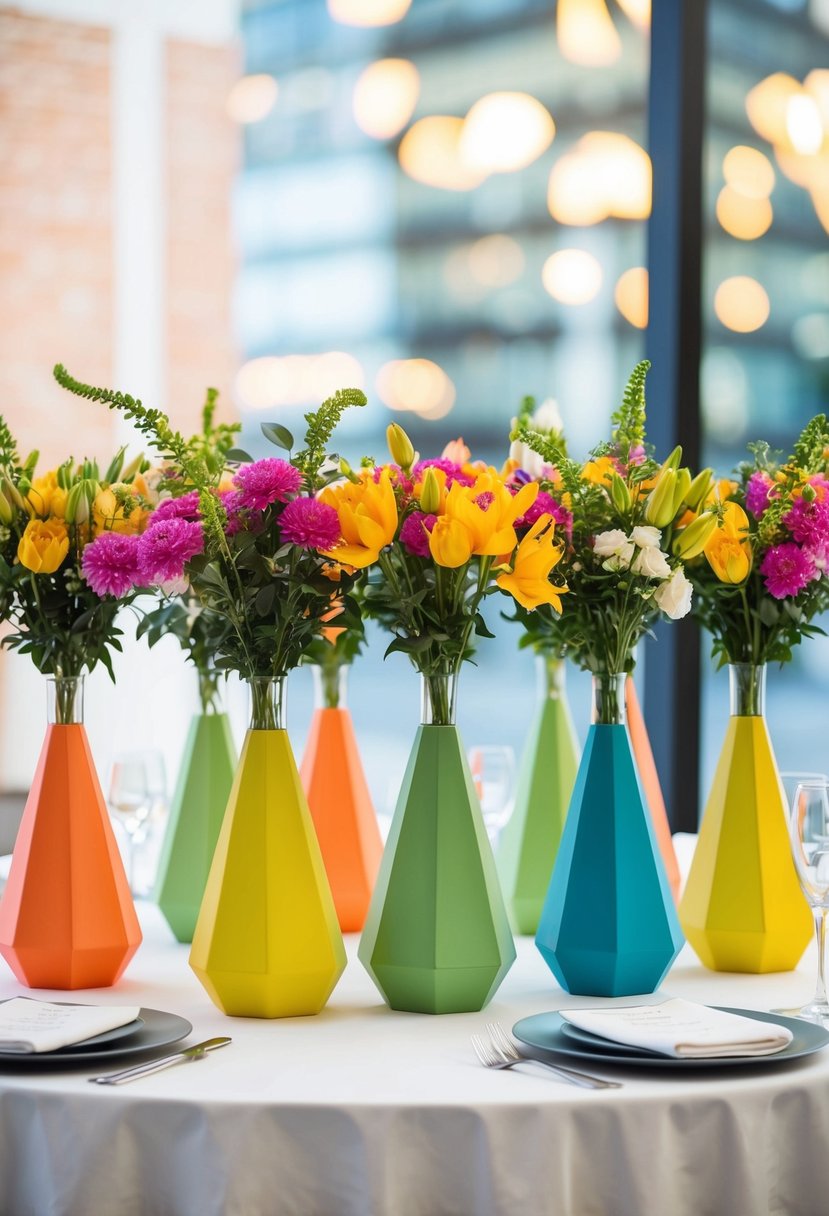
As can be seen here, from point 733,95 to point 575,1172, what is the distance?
3.53 metres

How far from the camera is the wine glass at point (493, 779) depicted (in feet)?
5.53

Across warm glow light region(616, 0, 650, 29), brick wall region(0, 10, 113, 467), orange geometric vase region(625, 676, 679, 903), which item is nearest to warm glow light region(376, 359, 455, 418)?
brick wall region(0, 10, 113, 467)

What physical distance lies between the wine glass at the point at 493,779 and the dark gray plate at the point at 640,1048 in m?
0.48

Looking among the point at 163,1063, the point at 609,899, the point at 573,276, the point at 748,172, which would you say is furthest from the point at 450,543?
the point at 573,276

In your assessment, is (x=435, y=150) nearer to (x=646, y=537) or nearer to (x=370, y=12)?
(x=370, y=12)

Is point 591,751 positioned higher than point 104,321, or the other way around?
point 104,321

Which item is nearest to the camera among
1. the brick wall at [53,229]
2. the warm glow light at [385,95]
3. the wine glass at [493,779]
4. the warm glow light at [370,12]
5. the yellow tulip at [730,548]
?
the yellow tulip at [730,548]

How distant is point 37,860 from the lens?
4.51 feet

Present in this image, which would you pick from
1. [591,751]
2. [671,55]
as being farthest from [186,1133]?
Answer: [671,55]

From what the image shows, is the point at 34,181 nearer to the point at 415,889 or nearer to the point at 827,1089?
the point at 415,889

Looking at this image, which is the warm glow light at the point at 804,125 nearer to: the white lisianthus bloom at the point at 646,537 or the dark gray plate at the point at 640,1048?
the white lisianthus bloom at the point at 646,537

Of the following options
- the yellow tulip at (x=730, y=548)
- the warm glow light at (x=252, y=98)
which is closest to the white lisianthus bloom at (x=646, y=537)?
the yellow tulip at (x=730, y=548)

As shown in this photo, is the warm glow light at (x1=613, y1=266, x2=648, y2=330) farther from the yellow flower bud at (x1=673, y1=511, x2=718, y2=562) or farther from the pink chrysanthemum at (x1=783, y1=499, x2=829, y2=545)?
the yellow flower bud at (x1=673, y1=511, x2=718, y2=562)

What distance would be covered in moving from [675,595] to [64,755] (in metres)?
0.66
